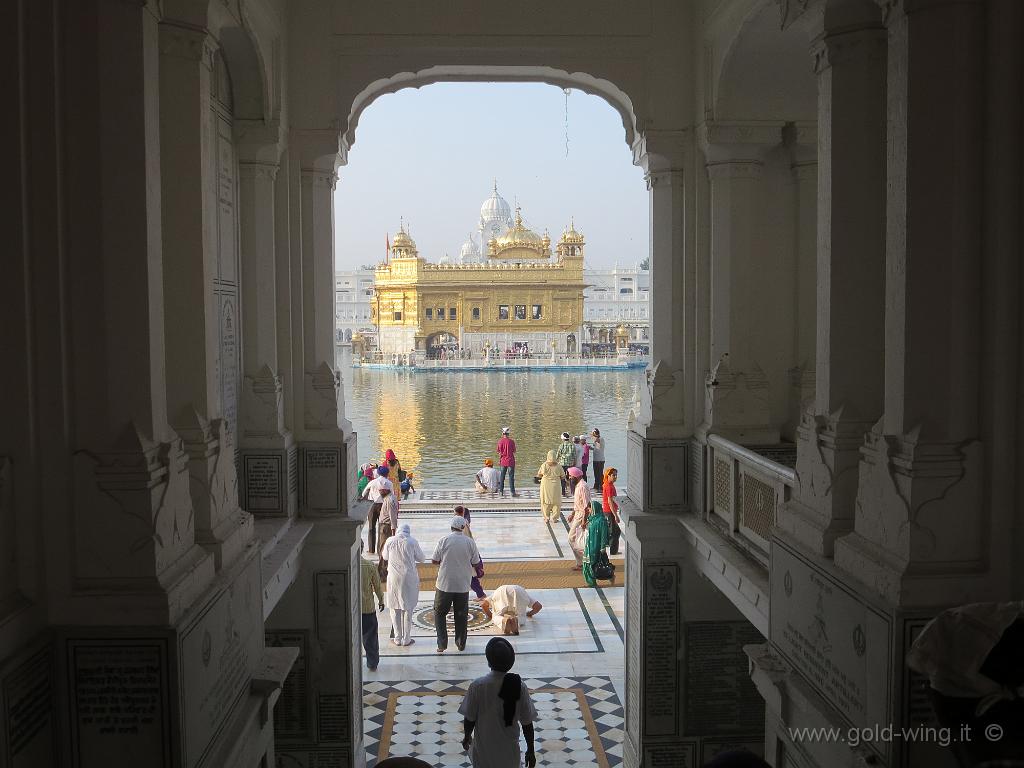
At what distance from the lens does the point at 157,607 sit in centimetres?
207

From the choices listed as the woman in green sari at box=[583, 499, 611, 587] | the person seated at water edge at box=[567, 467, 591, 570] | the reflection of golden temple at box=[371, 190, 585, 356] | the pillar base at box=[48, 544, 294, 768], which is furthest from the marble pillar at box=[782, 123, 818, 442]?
the reflection of golden temple at box=[371, 190, 585, 356]

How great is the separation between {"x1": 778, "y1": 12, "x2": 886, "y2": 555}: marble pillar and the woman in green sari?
4503mm

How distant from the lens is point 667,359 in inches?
180

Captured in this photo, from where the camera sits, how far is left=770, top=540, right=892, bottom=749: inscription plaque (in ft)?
6.78

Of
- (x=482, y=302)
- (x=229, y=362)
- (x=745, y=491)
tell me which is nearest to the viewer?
(x=745, y=491)

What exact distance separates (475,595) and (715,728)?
2.91 metres

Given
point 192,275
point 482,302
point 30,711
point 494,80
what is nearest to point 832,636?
point 30,711

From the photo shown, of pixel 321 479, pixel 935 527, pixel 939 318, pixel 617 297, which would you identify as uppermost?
pixel 617 297

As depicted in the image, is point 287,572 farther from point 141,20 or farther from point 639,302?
point 639,302

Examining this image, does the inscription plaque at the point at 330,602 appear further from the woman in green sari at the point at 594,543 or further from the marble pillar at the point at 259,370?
the woman in green sari at the point at 594,543

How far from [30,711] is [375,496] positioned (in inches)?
211

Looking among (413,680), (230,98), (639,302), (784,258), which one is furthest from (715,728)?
(639,302)

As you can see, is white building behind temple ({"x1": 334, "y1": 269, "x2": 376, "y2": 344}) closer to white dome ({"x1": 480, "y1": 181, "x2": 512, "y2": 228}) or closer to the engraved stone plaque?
white dome ({"x1": 480, "y1": 181, "x2": 512, "y2": 228})

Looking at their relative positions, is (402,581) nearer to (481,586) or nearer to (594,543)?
(481,586)
